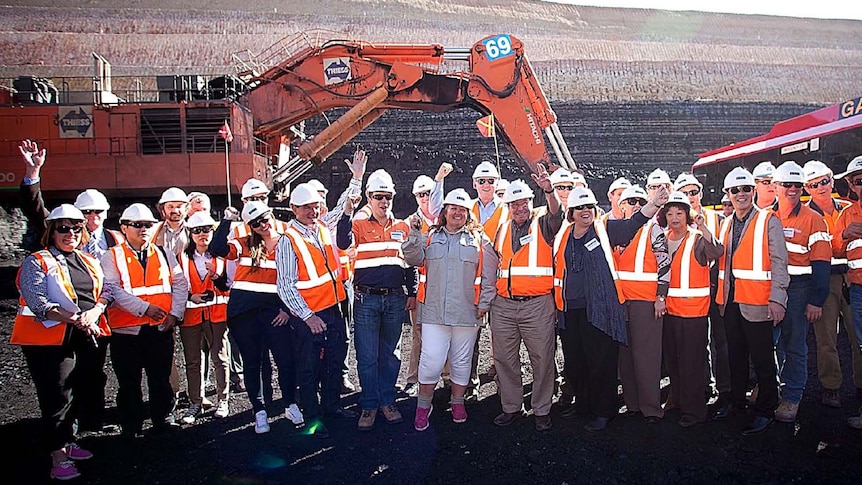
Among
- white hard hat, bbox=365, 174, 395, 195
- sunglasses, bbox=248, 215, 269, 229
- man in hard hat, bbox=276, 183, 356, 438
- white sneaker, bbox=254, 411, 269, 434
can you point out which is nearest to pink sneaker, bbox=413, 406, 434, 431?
man in hard hat, bbox=276, 183, 356, 438

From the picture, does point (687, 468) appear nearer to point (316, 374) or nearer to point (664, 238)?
point (664, 238)

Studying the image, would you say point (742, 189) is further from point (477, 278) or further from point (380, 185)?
point (380, 185)

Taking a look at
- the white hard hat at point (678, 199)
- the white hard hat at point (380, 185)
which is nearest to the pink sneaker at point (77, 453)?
the white hard hat at point (380, 185)

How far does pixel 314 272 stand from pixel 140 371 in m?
1.53

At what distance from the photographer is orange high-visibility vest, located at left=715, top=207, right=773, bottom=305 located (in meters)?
4.58

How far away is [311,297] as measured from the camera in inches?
182

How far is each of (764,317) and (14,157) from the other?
10924mm

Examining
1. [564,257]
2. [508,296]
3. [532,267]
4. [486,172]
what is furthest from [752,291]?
[486,172]

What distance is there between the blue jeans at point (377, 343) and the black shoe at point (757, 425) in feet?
8.85

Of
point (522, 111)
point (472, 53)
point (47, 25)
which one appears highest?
point (47, 25)

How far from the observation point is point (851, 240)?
482 centimetres

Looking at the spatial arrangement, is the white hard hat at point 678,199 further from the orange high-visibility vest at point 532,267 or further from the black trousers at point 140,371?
the black trousers at point 140,371

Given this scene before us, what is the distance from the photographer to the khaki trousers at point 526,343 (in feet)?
15.6

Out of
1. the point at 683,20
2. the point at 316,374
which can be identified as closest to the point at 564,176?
the point at 316,374
